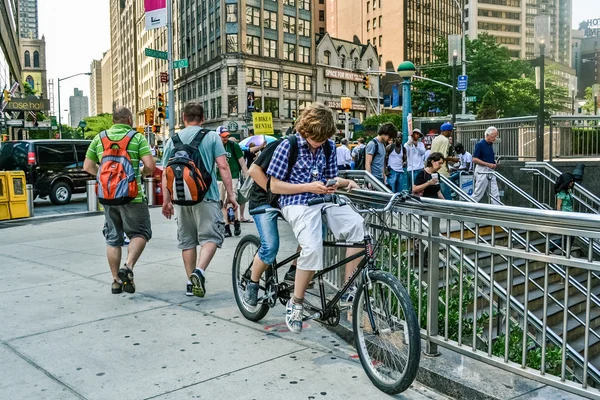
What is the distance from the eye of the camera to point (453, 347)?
3988 millimetres

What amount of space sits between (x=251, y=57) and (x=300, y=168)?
212 feet

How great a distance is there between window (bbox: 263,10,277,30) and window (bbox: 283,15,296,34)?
156cm

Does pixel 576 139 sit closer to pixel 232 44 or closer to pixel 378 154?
pixel 378 154

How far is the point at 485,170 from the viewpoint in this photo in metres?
12.4

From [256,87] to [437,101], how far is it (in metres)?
21.0

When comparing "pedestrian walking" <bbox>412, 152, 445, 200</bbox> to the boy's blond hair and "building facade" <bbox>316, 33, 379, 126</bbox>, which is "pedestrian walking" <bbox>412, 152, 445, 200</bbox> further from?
"building facade" <bbox>316, 33, 379, 126</bbox>

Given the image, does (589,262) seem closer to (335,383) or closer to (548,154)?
(335,383)

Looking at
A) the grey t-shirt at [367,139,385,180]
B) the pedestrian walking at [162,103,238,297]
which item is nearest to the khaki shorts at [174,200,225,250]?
the pedestrian walking at [162,103,238,297]

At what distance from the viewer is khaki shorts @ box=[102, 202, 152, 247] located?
637 cm

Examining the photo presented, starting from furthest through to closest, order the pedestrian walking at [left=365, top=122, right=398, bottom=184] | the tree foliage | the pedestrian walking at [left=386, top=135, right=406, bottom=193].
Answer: the tree foliage < the pedestrian walking at [left=386, top=135, right=406, bottom=193] < the pedestrian walking at [left=365, top=122, right=398, bottom=184]

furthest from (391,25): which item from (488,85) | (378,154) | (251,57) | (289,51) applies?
(378,154)

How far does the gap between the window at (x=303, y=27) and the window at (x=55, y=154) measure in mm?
59138

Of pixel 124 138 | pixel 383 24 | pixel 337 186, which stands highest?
pixel 383 24

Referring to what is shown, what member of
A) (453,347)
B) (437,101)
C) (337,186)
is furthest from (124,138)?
(437,101)
